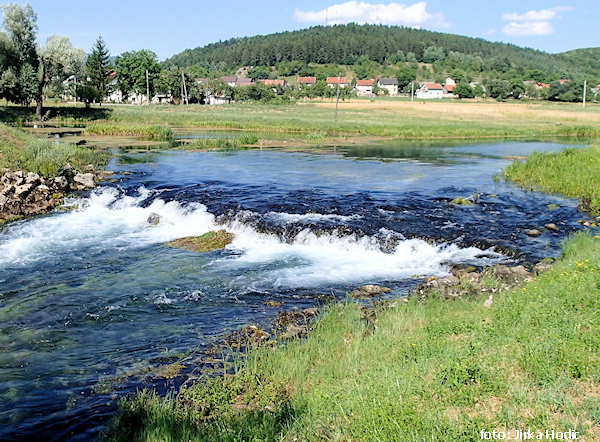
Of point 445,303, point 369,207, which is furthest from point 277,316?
point 369,207

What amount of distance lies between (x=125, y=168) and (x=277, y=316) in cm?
2495

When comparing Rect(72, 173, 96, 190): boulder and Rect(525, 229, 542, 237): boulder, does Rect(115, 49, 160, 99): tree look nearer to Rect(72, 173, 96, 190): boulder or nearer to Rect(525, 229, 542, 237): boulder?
Rect(72, 173, 96, 190): boulder

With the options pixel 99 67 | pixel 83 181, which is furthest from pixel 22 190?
pixel 99 67

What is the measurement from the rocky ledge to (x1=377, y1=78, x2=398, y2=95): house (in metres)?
176

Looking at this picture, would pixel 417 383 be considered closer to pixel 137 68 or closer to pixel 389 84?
pixel 137 68

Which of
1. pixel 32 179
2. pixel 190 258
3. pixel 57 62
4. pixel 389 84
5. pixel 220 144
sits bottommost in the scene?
pixel 190 258

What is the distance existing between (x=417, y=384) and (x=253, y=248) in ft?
35.8

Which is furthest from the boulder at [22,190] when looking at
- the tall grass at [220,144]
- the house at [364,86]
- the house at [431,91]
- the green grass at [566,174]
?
the house at [364,86]

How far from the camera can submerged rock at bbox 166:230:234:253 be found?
16.8m

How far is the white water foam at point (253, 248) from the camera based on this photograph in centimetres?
1421

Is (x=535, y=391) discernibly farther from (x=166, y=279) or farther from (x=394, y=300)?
(x=166, y=279)

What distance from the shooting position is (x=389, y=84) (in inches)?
7515

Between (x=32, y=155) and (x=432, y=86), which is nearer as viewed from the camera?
(x=32, y=155)

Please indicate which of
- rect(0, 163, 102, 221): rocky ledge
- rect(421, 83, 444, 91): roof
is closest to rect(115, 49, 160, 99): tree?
rect(0, 163, 102, 221): rocky ledge
